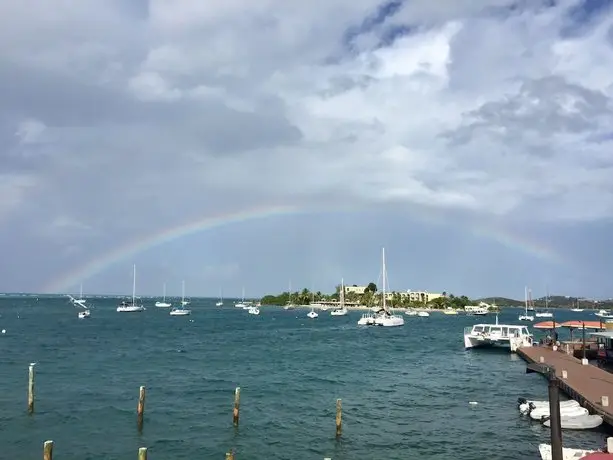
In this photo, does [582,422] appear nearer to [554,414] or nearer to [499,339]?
[554,414]

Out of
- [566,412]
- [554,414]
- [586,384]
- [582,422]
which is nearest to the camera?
[554,414]

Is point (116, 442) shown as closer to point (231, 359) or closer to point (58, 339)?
point (231, 359)

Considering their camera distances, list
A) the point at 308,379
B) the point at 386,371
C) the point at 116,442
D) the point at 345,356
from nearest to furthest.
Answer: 1. the point at 116,442
2. the point at 308,379
3. the point at 386,371
4. the point at 345,356

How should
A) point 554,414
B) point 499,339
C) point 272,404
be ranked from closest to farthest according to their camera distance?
point 554,414 < point 272,404 < point 499,339

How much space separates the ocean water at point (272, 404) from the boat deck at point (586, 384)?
201 cm

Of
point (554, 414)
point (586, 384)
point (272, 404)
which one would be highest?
point (554, 414)

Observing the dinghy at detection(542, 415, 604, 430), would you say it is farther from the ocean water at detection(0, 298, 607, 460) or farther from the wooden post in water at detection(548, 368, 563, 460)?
the wooden post in water at detection(548, 368, 563, 460)

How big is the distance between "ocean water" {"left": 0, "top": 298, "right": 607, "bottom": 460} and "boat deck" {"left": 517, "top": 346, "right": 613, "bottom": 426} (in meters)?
2.01

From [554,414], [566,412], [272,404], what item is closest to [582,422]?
[566,412]

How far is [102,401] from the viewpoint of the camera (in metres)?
41.5

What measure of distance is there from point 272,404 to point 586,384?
22.0 metres

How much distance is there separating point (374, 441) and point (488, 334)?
56.6 m

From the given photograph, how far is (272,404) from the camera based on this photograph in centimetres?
4153

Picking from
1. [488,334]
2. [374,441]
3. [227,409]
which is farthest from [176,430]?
[488,334]
